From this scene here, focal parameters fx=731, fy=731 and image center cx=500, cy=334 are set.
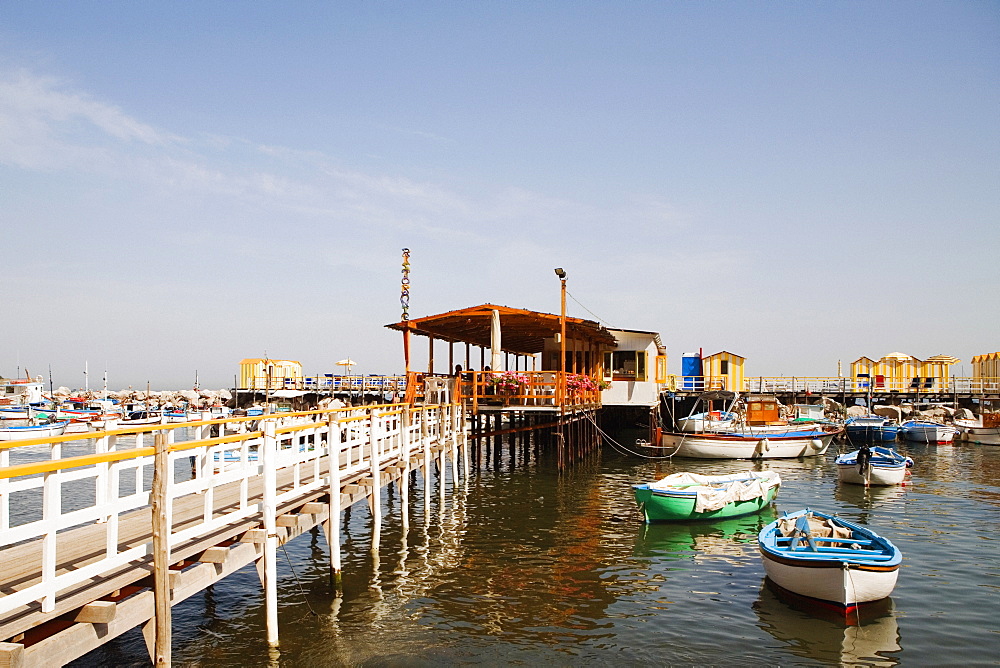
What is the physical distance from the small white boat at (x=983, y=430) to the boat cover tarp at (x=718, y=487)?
29.5m

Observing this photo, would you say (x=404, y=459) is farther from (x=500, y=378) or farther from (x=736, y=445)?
(x=736, y=445)

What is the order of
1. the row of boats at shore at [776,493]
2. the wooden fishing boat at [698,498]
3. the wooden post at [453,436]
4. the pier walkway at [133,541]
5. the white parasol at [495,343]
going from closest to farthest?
the pier walkway at [133,541] < the row of boats at shore at [776,493] < the wooden fishing boat at [698,498] < the wooden post at [453,436] < the white parasol at [495,343]

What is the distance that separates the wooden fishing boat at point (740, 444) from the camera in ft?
113

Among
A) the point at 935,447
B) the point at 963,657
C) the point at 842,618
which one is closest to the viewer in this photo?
the point at 963,657

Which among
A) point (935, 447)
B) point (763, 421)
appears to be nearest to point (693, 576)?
point (763, 421)

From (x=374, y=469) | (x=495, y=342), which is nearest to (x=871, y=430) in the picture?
(x=495, y=342)

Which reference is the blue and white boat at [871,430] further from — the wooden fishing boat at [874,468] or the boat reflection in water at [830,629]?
the boat reflection in water at [830,629]

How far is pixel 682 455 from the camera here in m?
34.9

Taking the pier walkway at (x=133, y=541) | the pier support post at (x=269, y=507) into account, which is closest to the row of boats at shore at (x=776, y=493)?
the pier walkway at (x=133, y=541)

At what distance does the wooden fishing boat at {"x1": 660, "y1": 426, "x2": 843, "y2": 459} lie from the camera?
34375 mm

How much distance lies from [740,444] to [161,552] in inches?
1227

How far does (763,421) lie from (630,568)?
25.1 meters

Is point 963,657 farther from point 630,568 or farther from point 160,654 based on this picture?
point 160,654

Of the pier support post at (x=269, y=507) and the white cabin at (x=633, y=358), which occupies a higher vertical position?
the white cabin at (x=633, y=358)
